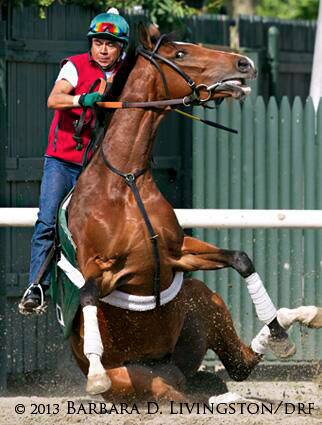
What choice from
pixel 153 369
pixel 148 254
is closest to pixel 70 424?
pixel 153 369

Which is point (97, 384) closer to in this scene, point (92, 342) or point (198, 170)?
point (92, 342)

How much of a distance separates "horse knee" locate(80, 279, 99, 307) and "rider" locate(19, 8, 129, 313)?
2.68ft

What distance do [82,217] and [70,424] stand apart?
125cm

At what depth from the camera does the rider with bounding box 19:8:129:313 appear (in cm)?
732

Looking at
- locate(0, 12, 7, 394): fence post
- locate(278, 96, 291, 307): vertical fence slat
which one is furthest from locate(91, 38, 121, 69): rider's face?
locate(278, 96, 291, 307): vertical fence slat

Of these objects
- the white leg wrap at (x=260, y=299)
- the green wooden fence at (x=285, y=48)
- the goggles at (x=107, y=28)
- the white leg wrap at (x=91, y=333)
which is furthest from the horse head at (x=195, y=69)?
the green wooden fence at (x=285, y=48)

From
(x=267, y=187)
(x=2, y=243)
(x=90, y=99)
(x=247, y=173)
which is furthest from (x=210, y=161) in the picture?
(x=90, y=99)

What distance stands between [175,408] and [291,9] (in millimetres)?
17683

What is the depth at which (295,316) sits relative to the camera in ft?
24.6

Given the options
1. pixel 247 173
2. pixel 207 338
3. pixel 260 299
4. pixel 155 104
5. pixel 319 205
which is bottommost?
pixel 207 338

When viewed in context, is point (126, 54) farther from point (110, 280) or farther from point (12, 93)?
point (12, 93)

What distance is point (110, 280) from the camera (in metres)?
7.05

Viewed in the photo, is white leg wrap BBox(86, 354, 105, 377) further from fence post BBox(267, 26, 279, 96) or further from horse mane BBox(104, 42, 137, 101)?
fence post BBox(267, 26, 279, 96)

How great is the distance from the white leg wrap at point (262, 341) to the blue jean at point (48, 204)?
53.9 inches
